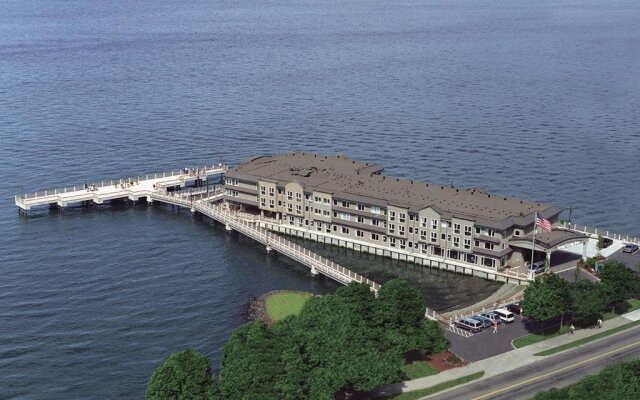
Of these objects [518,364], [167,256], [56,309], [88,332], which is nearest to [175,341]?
[88,332]

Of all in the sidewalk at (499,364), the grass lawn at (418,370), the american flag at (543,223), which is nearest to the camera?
the sidewalk at (499,364)

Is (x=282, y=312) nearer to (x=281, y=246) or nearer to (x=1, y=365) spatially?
(x=281, y=246)

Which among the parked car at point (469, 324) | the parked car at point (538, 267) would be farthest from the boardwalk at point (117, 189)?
the parked car at point (469, 324)

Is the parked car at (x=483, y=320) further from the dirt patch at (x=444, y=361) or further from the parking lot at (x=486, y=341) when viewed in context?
the dirt patch at (x=444, y=361)

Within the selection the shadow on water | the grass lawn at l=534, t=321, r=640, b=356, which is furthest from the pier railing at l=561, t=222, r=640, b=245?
the grass lawn at l=534, t=321, r=640, b=356

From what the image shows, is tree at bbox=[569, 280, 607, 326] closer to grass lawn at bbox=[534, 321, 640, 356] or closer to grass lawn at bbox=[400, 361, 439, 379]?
grass lawn at bbox=[534, 321, 640, 356]

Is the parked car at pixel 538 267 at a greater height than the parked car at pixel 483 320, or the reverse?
the parked car at pixel 538 267

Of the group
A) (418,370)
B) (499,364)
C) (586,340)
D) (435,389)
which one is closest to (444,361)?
(418,370)
